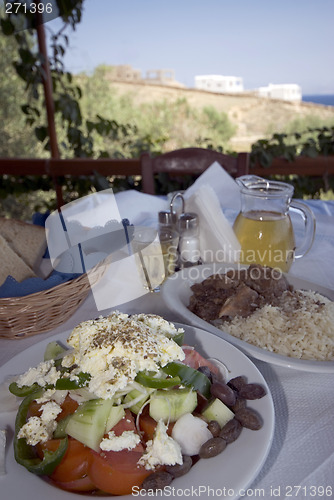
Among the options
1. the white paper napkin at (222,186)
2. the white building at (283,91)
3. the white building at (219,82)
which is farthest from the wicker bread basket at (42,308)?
the white building at (283,91)

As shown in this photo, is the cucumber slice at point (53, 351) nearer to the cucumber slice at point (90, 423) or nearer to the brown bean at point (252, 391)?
the cucumber slice at point (90, 423)

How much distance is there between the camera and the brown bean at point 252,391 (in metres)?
0.70

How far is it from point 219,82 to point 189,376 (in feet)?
40.4

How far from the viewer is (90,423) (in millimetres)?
607

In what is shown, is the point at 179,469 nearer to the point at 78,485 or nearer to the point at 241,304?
the point at 78,485

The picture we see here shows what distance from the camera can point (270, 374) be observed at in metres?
0.87

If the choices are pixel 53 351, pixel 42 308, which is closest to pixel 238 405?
pixel 53 351

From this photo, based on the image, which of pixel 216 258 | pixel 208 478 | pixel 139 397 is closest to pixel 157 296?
pixel 216 258

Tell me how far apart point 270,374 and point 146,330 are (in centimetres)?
30

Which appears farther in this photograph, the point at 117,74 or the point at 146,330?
the point at 117,74

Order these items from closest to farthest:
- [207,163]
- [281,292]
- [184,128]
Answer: [281,292] < [207,163] < [184,128]

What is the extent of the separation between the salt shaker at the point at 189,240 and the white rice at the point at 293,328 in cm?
40

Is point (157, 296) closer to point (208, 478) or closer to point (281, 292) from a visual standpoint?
point (281, 292)

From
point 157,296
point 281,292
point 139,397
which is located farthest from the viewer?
point 157,296
